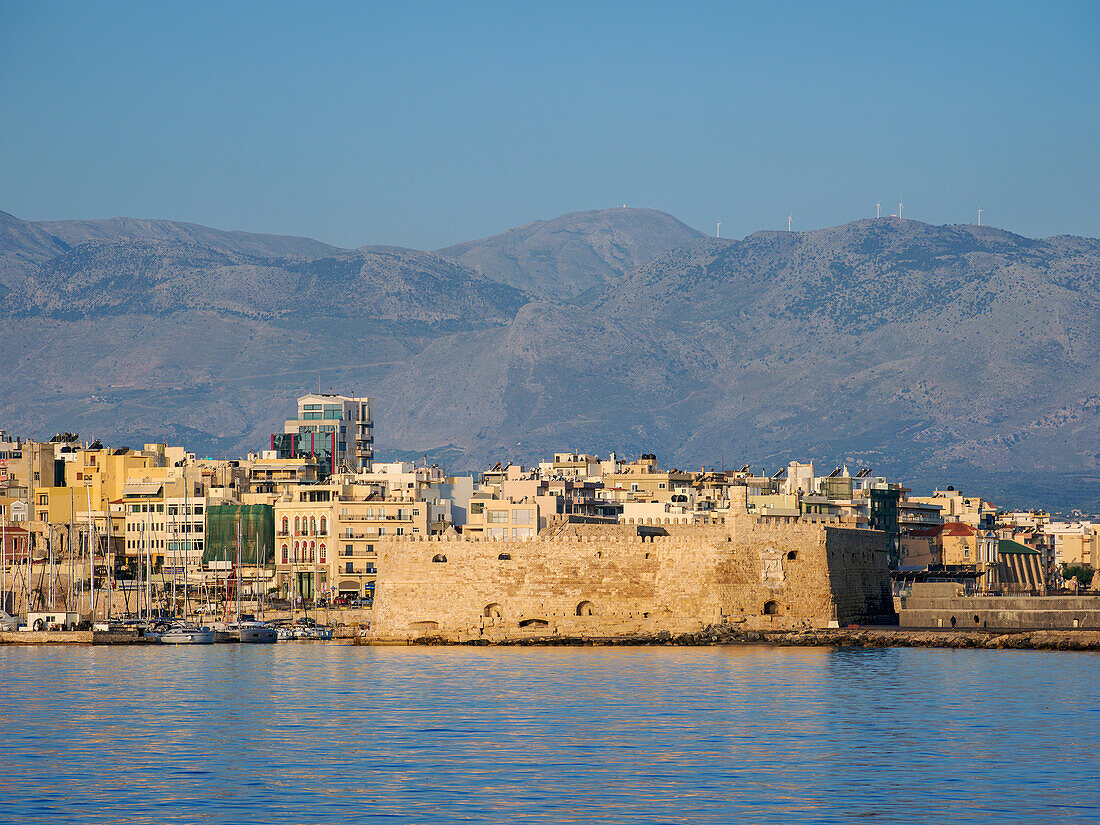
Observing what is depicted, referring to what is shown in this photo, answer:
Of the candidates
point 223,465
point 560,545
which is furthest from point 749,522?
point 223,465

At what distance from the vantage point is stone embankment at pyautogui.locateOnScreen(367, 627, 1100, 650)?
2496 inches

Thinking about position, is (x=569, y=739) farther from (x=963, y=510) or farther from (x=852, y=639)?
(x=963, y=510)

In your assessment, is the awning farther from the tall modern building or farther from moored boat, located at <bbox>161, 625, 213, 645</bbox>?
the tall modern building

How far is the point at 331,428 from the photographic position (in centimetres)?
16438

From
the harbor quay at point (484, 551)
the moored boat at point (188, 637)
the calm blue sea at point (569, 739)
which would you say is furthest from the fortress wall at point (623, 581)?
the moored boat at point (188, 637)

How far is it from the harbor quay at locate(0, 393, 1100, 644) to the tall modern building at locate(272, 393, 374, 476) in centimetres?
27

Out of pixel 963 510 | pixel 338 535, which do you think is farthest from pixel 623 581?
pixel 963 510

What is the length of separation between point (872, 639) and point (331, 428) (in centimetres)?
10455

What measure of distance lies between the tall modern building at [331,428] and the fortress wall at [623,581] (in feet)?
289

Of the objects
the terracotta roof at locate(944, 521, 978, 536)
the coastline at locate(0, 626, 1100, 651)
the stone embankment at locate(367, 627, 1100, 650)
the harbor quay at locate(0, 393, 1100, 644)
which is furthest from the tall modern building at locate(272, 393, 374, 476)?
the stone embankment at locate(367, 627, 1100, 650)

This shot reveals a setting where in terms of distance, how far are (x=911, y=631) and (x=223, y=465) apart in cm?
6549

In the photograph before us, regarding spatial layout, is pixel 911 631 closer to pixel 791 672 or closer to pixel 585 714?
pixel 791 672

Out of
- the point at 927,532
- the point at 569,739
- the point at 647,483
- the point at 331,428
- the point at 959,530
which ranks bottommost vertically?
the point at 569,739

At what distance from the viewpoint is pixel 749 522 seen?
213 feet
